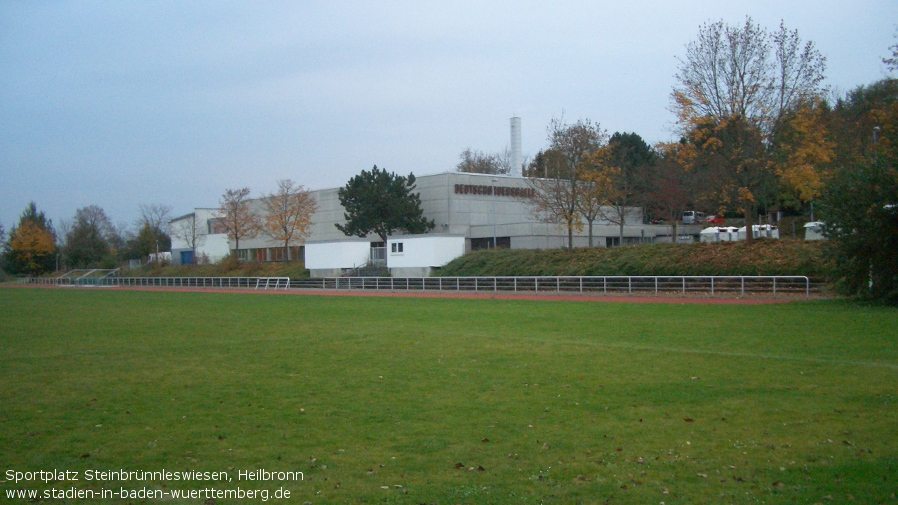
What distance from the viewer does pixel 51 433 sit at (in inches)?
352

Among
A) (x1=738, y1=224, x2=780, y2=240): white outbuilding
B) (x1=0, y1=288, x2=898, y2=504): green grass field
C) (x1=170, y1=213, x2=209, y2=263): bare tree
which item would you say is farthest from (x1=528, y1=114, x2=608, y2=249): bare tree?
(x1=170, y1=213, x2=209, y2=263): bare tree

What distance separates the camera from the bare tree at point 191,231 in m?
86.2

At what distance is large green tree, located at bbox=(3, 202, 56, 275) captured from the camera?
305ft

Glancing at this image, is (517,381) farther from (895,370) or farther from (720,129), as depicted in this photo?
(720,129)

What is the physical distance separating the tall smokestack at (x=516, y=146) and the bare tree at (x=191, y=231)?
40.6 m

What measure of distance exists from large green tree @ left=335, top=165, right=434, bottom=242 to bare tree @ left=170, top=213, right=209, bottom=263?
106ft

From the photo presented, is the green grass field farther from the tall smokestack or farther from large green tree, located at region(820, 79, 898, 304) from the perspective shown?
the tall smokestack

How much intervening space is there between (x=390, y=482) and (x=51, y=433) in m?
4.77

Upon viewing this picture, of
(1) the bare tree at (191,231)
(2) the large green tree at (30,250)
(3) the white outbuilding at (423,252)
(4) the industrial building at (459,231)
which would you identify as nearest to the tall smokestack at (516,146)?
(4) the industrial building at (459,231)

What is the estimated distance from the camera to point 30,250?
93.6m

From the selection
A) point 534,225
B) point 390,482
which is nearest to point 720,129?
point 534,225

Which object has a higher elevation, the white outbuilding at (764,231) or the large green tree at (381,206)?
the large green tree at (381,206)

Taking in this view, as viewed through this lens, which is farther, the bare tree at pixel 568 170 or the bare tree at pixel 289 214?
the bare tree at pixel 289 214

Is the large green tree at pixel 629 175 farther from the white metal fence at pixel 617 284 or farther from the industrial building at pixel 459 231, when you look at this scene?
the white metal fence at pixel 617 284
